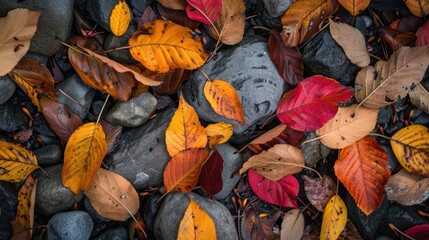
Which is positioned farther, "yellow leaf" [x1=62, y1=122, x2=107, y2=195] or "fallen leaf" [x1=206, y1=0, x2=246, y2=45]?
"fallen leaf" [x1=206, y1=0, x2=246, y2=45]

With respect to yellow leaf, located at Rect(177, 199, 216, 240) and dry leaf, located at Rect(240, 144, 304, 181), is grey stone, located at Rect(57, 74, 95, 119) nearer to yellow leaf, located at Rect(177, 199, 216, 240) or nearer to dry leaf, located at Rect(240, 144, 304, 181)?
yellow leaf, located at Rect(177, 199, 216, 240)

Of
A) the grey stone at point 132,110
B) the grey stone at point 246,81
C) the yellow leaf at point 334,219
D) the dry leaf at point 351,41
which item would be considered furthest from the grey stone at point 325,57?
the grey stone at point 132,110

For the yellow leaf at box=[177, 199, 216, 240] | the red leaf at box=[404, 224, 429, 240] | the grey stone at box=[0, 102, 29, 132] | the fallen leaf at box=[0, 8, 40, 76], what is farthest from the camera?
the red leaf at box=[404, 224, 429, 240]

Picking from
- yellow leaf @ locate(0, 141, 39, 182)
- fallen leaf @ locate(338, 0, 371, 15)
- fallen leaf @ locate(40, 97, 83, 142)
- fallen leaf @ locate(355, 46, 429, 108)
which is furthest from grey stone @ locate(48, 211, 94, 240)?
fallen leaf @ locate(338, 0, 371, 15)

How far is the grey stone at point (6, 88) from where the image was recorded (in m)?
1.54

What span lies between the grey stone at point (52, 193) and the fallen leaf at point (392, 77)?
4.04ft

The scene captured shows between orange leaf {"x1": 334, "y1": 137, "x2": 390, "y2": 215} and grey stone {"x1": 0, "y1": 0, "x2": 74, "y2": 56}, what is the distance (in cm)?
120

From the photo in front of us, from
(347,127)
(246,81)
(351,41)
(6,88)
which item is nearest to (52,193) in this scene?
(6,88)

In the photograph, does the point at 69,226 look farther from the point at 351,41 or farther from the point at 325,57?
the point at 351,41

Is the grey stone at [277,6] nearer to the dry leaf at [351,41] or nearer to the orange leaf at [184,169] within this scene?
the dry leaf at [351,41]

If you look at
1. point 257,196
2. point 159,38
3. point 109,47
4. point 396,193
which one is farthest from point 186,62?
point 396,193

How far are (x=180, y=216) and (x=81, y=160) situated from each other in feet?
1.40

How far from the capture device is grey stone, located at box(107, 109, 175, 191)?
1.65 metres

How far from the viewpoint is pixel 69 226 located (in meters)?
1.58
